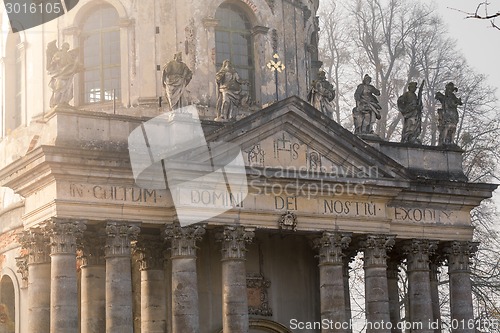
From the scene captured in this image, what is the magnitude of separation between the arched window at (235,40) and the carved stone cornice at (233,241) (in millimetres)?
6247

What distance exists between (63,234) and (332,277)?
6.93 metres

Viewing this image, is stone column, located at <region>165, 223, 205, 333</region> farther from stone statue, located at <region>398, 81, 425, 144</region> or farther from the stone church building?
stone statue, located at <region>398, 81, 425, 144</region>

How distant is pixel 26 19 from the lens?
116ft

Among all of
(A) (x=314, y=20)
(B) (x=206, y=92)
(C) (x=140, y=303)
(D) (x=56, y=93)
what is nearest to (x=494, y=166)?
(A) (x=314, y=20)

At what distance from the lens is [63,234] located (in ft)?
92.2

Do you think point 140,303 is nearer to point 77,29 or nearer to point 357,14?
point 77,29

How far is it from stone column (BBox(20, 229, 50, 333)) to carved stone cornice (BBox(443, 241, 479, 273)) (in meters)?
11.0

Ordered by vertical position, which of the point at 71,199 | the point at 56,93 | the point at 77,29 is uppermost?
the point at 77,29

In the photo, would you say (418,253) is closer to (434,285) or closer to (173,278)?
(434,285)

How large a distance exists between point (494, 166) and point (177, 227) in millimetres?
15572

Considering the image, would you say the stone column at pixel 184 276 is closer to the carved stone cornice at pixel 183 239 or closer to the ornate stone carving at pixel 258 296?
the carved stone cornice at pixel 183 239

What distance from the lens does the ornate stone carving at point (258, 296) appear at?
104 feet

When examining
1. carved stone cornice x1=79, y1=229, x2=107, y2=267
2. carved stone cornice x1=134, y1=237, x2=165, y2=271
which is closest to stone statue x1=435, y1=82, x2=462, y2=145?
carved stone cornice x1=134, y1=237, x2=165, y2=271

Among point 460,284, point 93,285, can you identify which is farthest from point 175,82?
point 460,284
